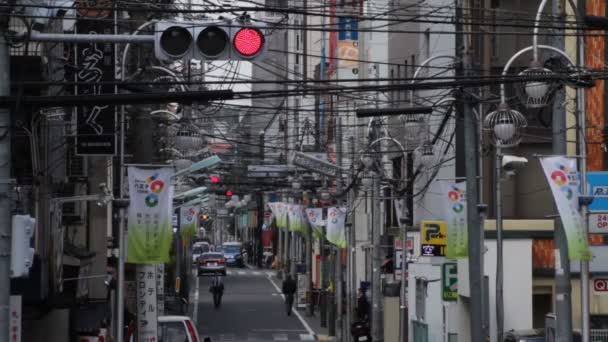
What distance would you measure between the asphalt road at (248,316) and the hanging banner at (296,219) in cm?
421

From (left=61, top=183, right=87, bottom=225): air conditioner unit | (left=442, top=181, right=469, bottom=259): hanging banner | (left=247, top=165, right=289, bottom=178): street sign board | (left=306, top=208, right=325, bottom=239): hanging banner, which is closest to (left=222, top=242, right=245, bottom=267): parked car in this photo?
(left=247, top=165, right=289, bottom=178): street sign board

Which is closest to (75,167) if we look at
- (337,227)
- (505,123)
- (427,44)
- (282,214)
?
(505,123)

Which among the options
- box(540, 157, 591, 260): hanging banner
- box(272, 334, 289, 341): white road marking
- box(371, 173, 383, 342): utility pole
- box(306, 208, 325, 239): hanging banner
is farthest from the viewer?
box(306, 208, 325, 239): hanging banner

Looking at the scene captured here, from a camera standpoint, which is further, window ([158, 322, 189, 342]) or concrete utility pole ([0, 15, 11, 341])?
window ([158, 322, 189, 342])

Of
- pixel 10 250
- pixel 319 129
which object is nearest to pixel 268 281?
pixel 319 129

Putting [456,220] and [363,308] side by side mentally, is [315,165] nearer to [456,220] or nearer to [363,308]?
[363,308]

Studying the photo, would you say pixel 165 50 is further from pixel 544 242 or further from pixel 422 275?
pixel 422 275

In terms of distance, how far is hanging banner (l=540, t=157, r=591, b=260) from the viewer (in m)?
21.3

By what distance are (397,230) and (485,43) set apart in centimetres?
1140

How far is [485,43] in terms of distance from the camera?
37344 millimetres

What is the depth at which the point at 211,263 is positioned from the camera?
93.6m

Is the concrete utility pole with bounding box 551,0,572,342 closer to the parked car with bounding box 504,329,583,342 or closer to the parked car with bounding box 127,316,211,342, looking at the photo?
the parked car with bounding box 504,329,583,342

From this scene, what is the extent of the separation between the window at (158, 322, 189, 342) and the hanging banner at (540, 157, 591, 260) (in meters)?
12.3

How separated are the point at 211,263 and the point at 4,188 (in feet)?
254
